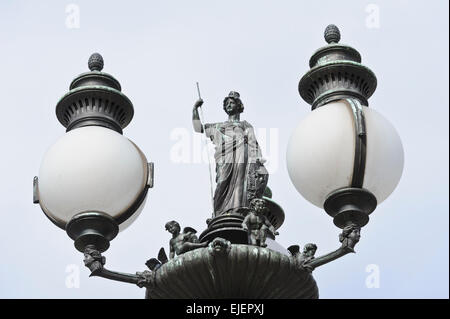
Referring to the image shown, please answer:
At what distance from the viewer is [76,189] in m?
13.3

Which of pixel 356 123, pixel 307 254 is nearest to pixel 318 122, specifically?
pixel 356 123

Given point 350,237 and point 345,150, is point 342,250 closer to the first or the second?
point 350,237

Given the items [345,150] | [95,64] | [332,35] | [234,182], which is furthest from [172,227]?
[332,35]

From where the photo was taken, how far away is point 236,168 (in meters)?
13.5

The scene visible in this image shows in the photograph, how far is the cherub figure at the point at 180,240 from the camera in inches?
490

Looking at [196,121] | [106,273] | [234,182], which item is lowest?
[106,273]

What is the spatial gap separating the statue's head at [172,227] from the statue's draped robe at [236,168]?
48 centimetres

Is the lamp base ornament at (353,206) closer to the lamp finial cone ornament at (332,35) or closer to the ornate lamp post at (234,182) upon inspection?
the ornate lamp post at (234,182)

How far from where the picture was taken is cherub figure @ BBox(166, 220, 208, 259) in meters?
12.5

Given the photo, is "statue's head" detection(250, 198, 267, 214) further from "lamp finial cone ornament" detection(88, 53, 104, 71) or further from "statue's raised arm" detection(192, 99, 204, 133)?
"lamp finial cone ornament" detection(88, 53, 104, 71)

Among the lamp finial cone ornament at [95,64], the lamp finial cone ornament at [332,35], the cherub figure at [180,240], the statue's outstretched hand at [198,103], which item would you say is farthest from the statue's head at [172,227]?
the lamp finial cone ornament at [332,35]

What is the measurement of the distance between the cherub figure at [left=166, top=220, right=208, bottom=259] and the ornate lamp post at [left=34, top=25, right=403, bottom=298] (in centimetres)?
1

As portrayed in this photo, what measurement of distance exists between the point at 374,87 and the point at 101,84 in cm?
242

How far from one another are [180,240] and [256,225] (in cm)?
61
